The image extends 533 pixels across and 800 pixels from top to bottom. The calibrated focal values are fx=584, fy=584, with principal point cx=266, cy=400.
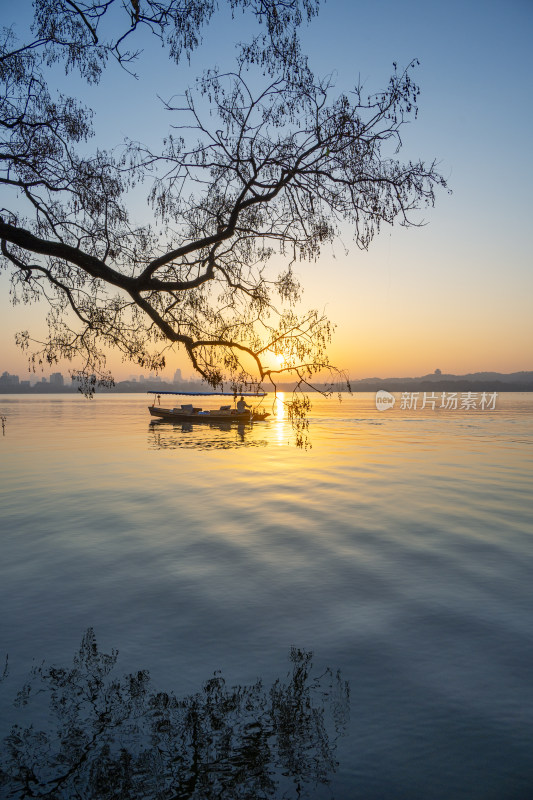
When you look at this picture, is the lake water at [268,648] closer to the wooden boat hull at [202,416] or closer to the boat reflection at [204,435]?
the boat reflection at [204,435]

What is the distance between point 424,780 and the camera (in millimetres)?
6766

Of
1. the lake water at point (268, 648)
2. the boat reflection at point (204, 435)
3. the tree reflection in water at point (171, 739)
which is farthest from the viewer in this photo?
the boat reflection at point (204, 435)

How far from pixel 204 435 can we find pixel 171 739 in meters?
59.7

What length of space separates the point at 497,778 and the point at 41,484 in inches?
1166

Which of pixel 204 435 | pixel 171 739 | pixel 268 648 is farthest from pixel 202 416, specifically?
pixel 171 739

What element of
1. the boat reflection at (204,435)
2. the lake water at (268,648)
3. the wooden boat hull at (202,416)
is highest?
the wooden boat hull at (202,416)

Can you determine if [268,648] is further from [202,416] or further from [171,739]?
[202,416]

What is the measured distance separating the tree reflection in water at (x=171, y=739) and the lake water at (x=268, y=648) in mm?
26

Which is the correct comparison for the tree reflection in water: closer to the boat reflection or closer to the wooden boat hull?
the boat reflection

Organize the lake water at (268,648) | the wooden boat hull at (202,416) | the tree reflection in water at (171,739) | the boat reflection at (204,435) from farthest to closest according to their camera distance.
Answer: the wooden boat hull at (202,416) → the boat reflection at (204,435) → the lake water at (268,648) → the tree reflection in water at (171,739)

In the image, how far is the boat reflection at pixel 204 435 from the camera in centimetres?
5578

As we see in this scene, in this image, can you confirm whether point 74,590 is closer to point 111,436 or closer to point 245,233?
point 245,233

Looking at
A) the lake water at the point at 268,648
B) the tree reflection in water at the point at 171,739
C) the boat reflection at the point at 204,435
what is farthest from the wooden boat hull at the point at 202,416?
the tree reflection in water at the point at 171,739

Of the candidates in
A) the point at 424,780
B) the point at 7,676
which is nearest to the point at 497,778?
the point at 424,780
